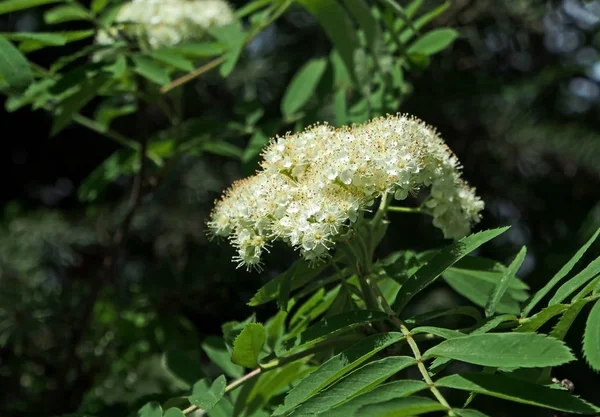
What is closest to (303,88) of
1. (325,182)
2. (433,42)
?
(433,42)

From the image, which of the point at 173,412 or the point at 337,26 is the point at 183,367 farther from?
the point at 337,26

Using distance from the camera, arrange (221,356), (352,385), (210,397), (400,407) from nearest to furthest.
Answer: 1. (400,407)
2. (352,385)
3. (210,397)
4. (221,356)

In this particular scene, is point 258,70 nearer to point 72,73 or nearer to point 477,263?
point 72,73

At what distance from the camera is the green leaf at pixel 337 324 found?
3.67ft

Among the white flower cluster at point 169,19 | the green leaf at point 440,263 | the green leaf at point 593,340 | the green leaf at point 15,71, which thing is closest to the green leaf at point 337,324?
the green leaf at point 440,263

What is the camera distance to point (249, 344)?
3.83 feet

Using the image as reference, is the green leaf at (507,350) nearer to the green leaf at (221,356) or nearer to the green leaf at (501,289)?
the green leaf at (501,289)

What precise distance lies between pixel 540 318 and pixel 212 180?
1.93 metres

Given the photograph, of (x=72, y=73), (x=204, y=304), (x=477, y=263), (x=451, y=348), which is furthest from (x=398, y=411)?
(x=204, y=304)

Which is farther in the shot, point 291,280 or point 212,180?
point 212,180

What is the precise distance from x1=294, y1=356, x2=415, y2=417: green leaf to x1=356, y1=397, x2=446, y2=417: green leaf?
0.26 feet

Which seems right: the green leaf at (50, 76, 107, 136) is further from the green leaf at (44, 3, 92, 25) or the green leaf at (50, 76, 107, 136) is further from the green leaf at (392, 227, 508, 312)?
the green leaf at (392, 227, 508, 312)

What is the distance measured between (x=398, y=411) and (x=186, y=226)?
200 centimetres

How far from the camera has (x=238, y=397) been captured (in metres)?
1.40
